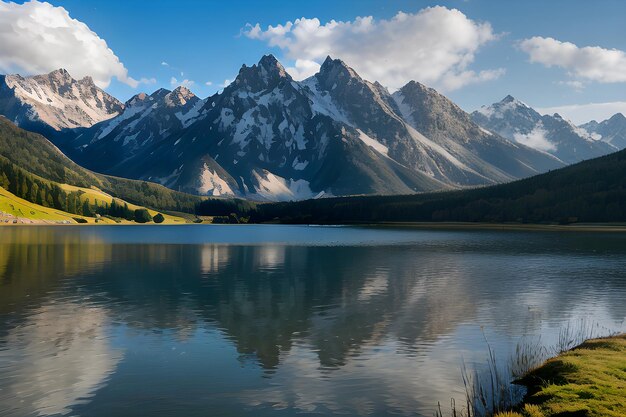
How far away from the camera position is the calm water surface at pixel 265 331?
98.0ft

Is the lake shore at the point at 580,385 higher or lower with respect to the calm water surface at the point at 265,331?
higher

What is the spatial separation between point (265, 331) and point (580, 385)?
2785 centimetres

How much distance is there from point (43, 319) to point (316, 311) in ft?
93.2

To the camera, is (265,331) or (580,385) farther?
(265,331)

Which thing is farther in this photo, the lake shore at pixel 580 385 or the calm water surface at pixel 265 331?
the calm water surface at pixel 265 331

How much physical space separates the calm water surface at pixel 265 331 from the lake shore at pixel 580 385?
5022 mm

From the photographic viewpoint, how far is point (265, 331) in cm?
4772

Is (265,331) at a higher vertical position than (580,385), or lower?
lower

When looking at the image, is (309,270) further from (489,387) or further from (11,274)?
(489,387)

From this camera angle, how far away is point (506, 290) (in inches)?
2913

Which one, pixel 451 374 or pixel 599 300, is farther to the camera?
pixel 599 300

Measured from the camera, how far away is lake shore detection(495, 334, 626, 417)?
24.0 m

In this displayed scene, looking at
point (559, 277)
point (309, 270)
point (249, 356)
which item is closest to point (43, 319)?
point (249, 356)

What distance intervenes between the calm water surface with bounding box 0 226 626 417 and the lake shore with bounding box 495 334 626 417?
502 cm
